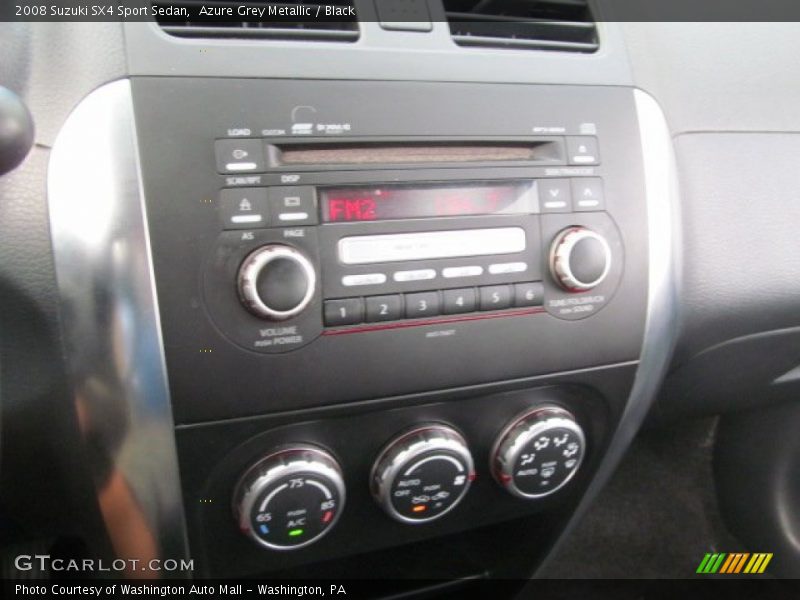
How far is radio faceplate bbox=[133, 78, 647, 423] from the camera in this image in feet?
1.88

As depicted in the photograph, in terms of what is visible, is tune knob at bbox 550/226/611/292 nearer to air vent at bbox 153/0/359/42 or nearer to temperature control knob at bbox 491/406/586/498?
temperature control knob at bbox 491/406/586/498

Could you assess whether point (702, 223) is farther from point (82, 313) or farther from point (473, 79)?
point (82, 313)

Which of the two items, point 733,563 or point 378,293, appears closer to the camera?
point 378,293

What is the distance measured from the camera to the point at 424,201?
0.64 m

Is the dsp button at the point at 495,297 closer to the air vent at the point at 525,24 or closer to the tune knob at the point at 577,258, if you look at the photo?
the tune knob at the point at 577,258

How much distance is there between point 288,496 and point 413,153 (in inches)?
13.6

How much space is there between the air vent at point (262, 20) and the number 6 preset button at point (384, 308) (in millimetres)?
244

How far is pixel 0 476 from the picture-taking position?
2.25 feet

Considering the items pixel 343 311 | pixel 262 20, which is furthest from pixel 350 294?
pixel 262 20

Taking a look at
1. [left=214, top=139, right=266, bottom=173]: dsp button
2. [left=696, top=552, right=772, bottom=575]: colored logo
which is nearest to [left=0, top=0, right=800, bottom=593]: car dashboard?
[left=214, top=139, right=266, bottom=173]: dsp button

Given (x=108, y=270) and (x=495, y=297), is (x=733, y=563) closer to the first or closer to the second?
(x=495, y=297)

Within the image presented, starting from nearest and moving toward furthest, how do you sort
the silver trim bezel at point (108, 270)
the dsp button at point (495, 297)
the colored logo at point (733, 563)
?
1. the silver trim bezel at point (108, 270)
2. the dsp button at point (495, 297)
3. the colored logo at point (733, 563)

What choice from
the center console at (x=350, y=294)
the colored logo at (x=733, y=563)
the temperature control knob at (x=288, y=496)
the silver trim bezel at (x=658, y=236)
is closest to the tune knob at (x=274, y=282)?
the center console at (x=350, y=294)

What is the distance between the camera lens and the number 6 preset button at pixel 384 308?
0.62 m
